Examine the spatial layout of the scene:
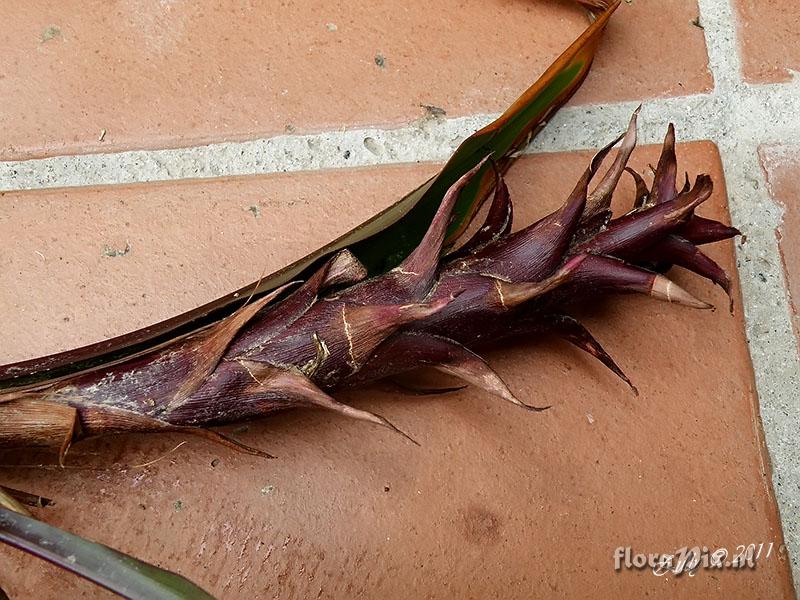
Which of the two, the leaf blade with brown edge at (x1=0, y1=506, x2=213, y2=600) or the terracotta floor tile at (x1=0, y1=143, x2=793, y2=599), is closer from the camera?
the leaf blade with brown edge at (x1=0, y1=506, x2=213, y2=600)

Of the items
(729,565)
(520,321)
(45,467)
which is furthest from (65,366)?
(729,565)

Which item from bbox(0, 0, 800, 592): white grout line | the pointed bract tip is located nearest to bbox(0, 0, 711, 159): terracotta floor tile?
bbox(0, 0, 800, 592): white grout line

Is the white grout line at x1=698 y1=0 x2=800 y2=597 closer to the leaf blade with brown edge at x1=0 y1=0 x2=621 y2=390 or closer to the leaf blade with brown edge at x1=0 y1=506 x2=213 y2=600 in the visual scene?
the leaf blade with brown edge at x1=0 y1=0 x2=621 y2=390

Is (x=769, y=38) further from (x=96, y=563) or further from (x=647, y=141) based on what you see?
(x=96, y=563)

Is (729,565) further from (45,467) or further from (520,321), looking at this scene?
(45,467)

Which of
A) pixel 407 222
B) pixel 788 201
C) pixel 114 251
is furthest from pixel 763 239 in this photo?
pixel 114 251

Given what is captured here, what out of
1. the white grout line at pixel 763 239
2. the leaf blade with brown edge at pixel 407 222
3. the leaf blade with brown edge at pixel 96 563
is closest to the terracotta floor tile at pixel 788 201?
the white grout line at pixel 763 239
